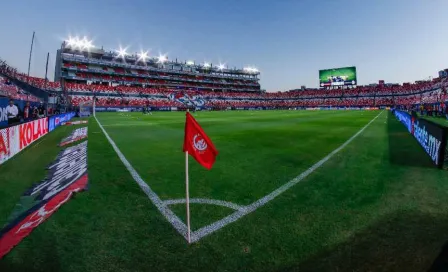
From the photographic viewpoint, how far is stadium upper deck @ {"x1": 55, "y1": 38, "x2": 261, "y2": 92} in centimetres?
9381

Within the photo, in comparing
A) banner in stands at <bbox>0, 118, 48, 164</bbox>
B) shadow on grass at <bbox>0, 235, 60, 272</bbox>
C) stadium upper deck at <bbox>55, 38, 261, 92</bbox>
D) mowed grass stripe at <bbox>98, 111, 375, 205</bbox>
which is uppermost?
stadium upper deck at <bbox>55, 38, 261, 92</bbox>

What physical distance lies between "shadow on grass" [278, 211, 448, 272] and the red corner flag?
1797 millimetres

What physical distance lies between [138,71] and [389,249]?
118 meters

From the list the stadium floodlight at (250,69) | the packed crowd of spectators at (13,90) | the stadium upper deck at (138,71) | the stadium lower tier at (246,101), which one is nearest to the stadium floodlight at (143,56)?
the stadium upper deck at (138,71)

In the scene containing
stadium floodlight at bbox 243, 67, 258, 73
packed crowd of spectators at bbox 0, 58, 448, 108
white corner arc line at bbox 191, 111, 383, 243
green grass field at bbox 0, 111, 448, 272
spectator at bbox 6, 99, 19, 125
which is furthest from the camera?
stadium floodlight at bbox 243, 67, 258, 73

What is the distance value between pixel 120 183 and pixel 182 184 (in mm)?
1479

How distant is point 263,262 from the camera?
9.86 feet

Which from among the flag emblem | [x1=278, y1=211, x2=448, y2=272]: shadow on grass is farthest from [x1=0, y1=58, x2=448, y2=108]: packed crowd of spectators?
[x1=278, y1=211, x2=448, y2=272]: shadow on grass

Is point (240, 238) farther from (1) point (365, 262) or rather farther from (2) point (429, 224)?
(2) point (429, 224)

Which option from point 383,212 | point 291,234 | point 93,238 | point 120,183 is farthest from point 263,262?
point 120,183

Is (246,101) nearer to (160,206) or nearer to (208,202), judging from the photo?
(208,202)

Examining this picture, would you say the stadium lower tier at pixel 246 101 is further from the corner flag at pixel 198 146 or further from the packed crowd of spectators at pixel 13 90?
the corner flag at pixel 198 146

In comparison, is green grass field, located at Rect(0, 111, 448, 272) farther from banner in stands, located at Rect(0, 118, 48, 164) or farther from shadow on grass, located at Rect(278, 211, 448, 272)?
banner in stands, located at Rect(0, 118, 48, 164)

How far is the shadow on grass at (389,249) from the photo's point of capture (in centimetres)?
291
